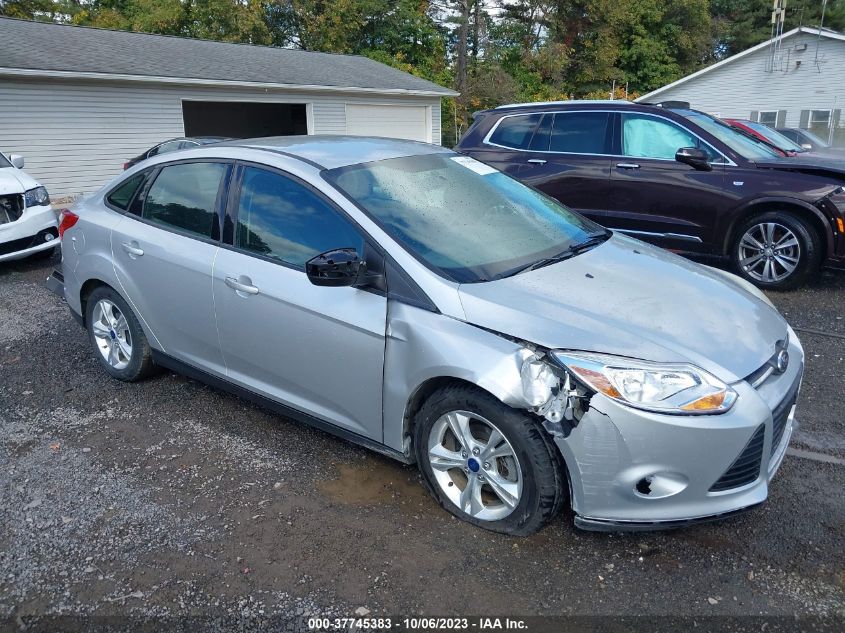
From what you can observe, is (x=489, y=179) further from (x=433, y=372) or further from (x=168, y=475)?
(x=168, y=475)

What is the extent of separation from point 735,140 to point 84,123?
14.5 m

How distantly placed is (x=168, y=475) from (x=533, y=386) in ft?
6.71

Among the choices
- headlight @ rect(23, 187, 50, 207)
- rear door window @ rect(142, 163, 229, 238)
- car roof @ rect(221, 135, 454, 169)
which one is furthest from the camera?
headlight @ rect(23, 187, 50, 207)

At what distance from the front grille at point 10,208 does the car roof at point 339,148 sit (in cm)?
503

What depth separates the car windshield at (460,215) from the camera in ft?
10.5

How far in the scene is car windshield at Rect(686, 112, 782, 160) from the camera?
267 inches

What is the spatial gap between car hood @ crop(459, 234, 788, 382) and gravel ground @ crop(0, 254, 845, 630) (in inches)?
32.1

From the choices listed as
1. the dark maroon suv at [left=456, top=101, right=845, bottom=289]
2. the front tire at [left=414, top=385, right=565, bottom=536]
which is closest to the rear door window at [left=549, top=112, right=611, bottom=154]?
the dark maroon suv at [left=456, top=101, right=845, bottom=289]

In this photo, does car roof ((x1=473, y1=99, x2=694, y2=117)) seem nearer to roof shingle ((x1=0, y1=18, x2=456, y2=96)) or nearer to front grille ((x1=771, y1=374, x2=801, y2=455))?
front grille ((x1=771, y1=374, x2=801, y2=455))

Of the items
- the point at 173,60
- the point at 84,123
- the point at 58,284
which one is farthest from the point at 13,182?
the point at 173,60

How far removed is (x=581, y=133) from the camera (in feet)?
24.6

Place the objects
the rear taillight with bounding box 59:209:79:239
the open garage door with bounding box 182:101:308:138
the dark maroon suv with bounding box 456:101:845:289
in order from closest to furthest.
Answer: the rear taillight with bounding box 59:209:79:239 → the dark maroon suv with bounding box 456:101:845:289 → the open garage door with bounding box 182:101:308:138

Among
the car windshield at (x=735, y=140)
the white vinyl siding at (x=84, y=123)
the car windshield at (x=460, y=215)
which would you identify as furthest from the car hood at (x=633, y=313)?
the white vinyl siding at (x=84, y=123)

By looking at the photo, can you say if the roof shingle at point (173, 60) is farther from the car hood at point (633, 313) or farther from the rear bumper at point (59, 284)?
the car hood at point (633, 313)
